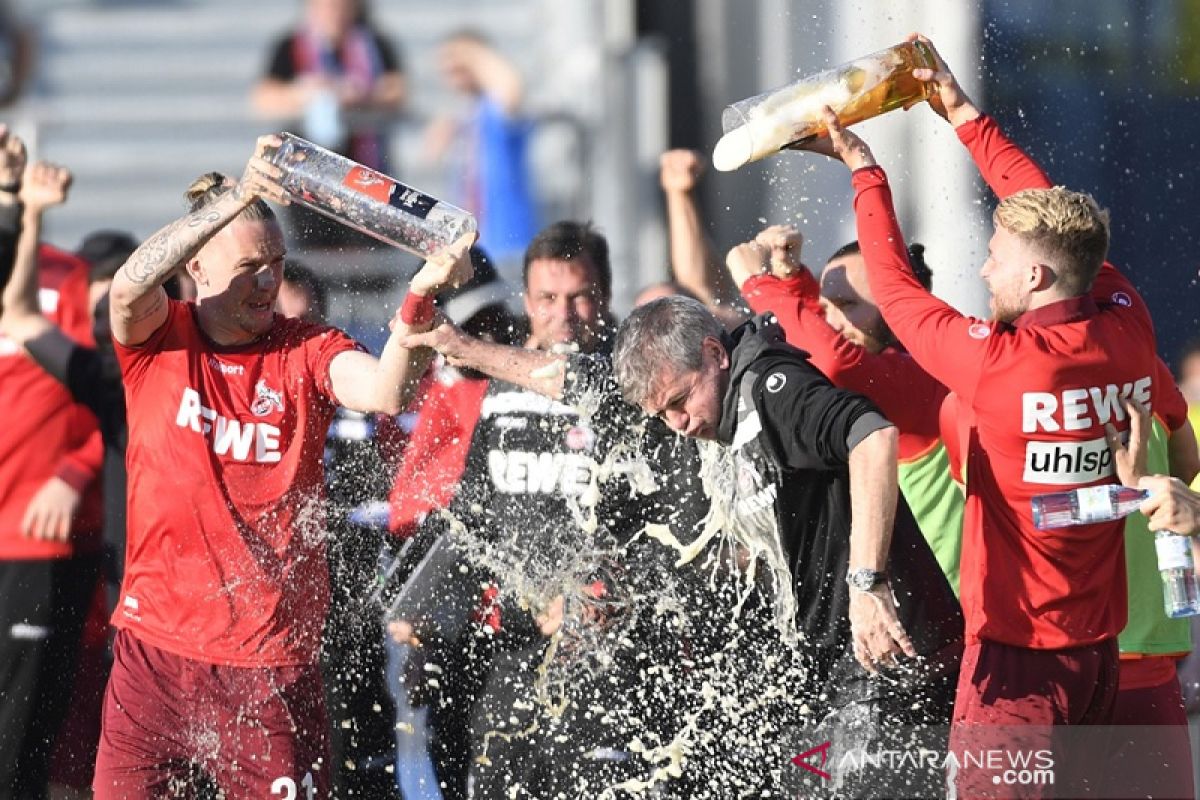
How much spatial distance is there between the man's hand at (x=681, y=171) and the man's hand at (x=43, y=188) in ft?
6.94

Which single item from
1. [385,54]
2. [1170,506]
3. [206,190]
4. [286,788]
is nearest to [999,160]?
[1170,506]

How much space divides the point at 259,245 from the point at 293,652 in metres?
1.10

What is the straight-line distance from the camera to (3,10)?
34.4 ft

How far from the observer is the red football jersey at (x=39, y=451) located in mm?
6551

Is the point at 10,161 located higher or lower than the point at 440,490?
higher

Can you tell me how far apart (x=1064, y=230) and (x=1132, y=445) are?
55cm

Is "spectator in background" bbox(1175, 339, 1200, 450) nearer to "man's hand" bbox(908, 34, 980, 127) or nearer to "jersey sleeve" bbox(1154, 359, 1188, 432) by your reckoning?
"jersey sleeve" bbox(1154, 359, 1188, 432)

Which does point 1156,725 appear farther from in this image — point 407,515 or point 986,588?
point 407,515

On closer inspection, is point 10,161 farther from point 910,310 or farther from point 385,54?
point 910,310

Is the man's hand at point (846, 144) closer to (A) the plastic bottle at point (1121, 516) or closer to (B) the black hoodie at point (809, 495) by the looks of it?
(B) the black hoodie at point (809, 495)

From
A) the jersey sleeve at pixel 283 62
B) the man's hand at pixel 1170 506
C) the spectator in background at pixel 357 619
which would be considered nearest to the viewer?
the man's hand at pixel 1170 506

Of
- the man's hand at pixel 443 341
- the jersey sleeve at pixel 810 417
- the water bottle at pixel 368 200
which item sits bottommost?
the jersey sleeve at pixel 810 417

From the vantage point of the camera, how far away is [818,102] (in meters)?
4.86

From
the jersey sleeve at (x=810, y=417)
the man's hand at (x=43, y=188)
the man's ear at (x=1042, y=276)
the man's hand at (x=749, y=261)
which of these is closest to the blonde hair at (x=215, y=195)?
the man's hand at (x=749, y=261)
